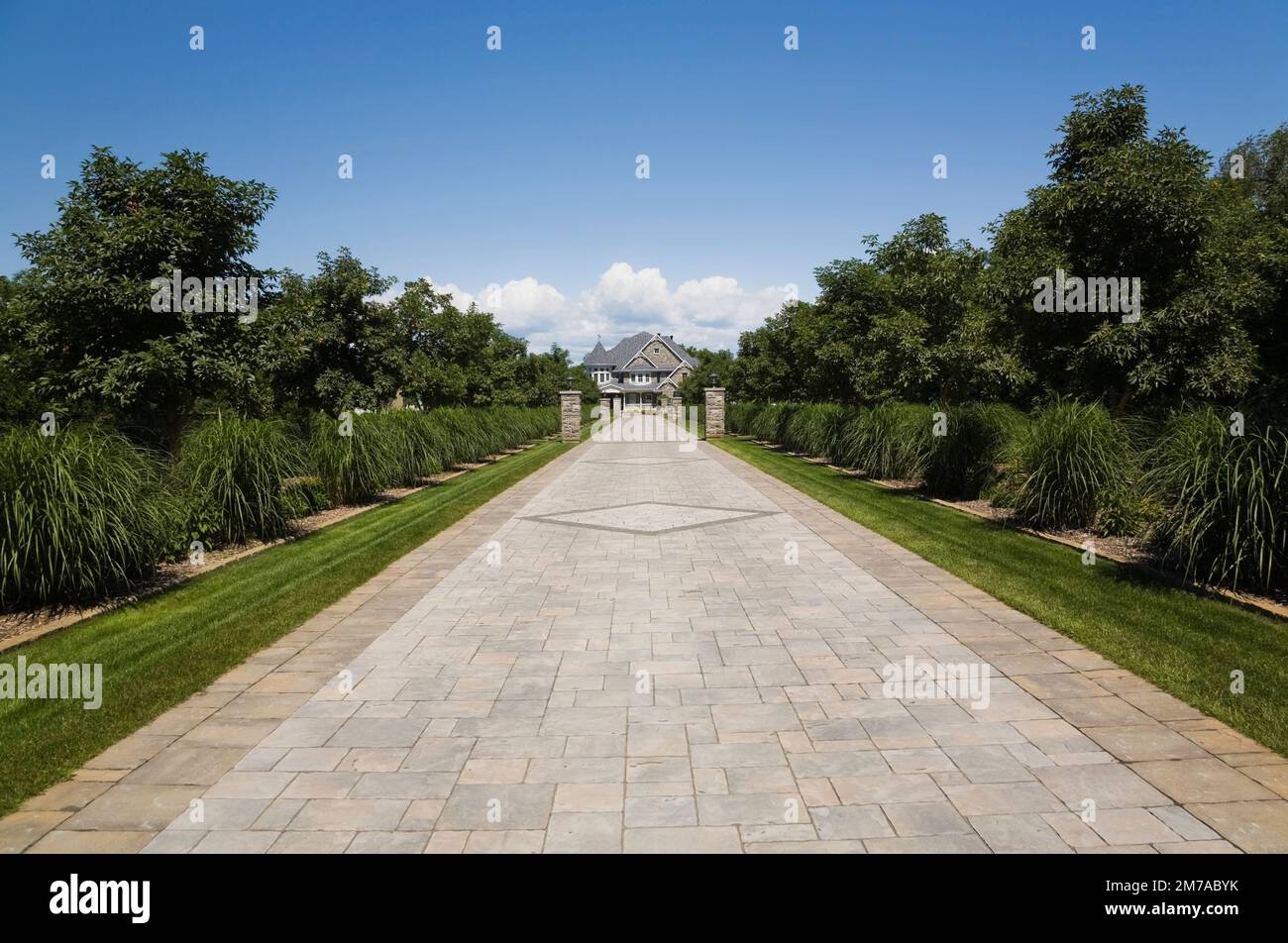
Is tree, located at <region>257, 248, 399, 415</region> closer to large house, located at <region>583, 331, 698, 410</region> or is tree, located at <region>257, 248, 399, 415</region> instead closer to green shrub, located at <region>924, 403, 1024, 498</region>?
green shrub, located at <region>924, 403, 1024, 498</region>

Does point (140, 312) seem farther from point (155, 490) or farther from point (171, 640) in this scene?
point (171, 640)

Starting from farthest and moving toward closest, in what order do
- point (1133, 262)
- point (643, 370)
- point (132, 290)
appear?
1. point (643, 370)
2. point (1133, 262)
3. point (132, 290)

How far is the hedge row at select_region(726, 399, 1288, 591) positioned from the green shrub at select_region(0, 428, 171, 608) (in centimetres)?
1028

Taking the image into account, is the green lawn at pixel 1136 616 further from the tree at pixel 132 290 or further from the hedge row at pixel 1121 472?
the tree at pixel 132 290

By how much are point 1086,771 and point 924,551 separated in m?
5.38

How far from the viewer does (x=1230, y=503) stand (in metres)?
6.54

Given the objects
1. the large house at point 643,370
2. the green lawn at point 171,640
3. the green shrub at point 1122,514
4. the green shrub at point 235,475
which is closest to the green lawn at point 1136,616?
the green shrub at point 1122,514

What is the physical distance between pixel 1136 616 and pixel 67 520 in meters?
9.52

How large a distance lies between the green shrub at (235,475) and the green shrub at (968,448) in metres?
11.2

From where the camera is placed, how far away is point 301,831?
3262 mm

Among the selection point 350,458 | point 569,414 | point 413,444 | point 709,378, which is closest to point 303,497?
point 350,458

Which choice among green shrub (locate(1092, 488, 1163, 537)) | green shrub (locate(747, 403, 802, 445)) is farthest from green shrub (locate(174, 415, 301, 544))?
green shrub (locate(747, 403, 802, 445))

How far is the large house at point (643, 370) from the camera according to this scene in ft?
300
